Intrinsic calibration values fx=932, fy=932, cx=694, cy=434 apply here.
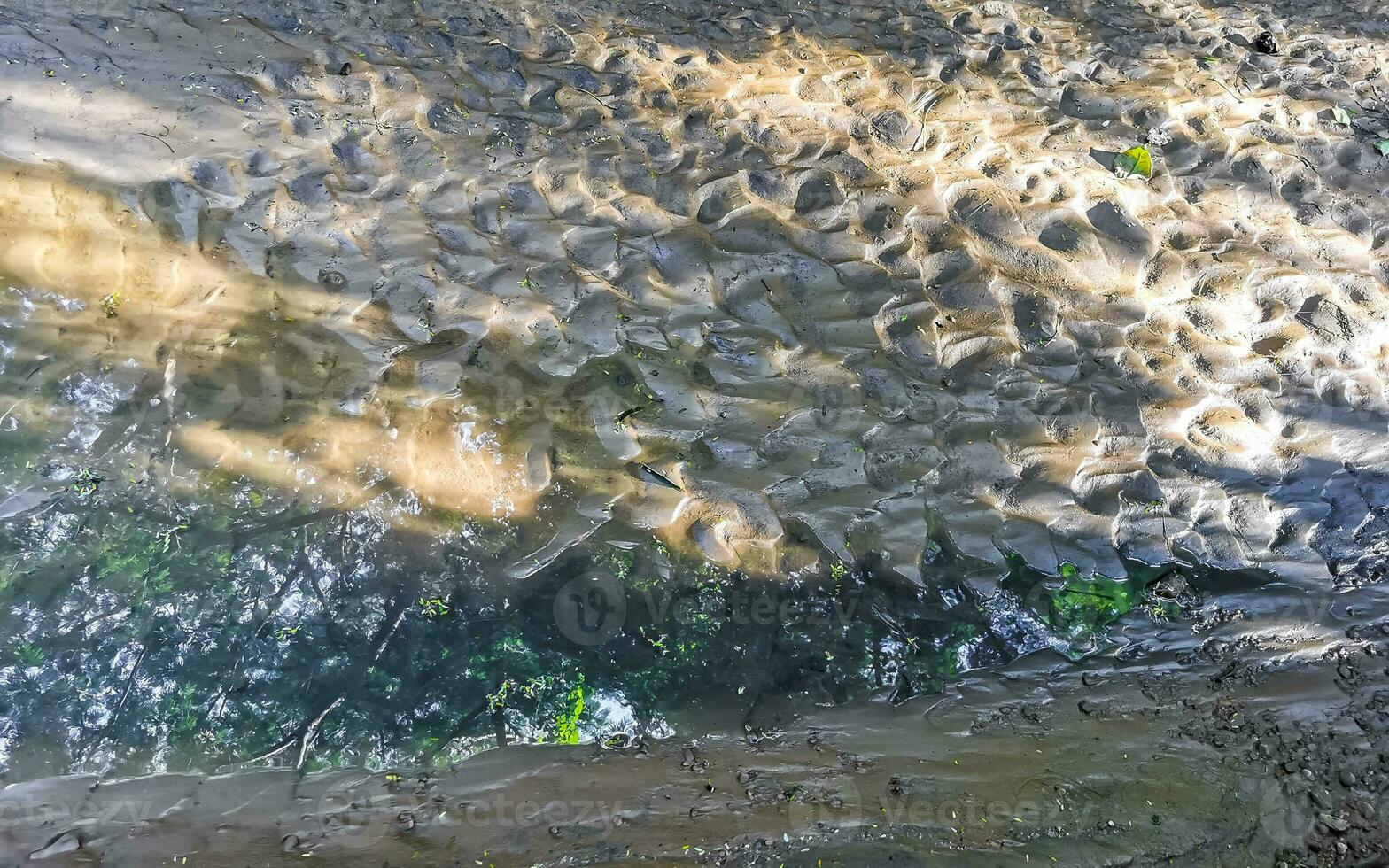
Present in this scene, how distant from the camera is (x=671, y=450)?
2969mm

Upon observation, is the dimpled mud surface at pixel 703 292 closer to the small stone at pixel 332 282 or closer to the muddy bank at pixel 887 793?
the small stone at pixel 332 282

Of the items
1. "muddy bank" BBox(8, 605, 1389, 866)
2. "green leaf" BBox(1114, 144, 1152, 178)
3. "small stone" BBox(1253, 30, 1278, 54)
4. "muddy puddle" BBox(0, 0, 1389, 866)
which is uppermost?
"small stone" BBox(1253, 30, 1278, 54)

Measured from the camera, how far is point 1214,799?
7.59 feet

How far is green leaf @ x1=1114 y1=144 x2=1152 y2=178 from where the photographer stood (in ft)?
11.0

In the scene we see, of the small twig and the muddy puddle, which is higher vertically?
the small twig

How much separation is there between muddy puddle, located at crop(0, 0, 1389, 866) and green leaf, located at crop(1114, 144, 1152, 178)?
0.18 feet

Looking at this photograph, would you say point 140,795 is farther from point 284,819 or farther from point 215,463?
point 215,463

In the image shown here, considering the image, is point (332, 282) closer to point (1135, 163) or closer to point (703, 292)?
point (703, 292)

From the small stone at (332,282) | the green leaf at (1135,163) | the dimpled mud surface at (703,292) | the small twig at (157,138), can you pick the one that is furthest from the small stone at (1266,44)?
the small twig at (157,138)

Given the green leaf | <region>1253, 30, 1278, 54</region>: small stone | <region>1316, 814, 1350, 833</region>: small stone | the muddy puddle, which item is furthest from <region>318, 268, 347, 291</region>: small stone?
<region>1253, 30, 1278, 54</region>: small stone

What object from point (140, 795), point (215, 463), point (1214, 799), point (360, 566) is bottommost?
point (140, 795)

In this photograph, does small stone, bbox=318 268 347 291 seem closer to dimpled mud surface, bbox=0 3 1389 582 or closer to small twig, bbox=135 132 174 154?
dimpled mud surface, bbox=0 3 1389 582

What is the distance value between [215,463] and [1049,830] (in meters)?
2.55

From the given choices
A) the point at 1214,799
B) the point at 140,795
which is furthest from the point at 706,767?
the point at 140,795
